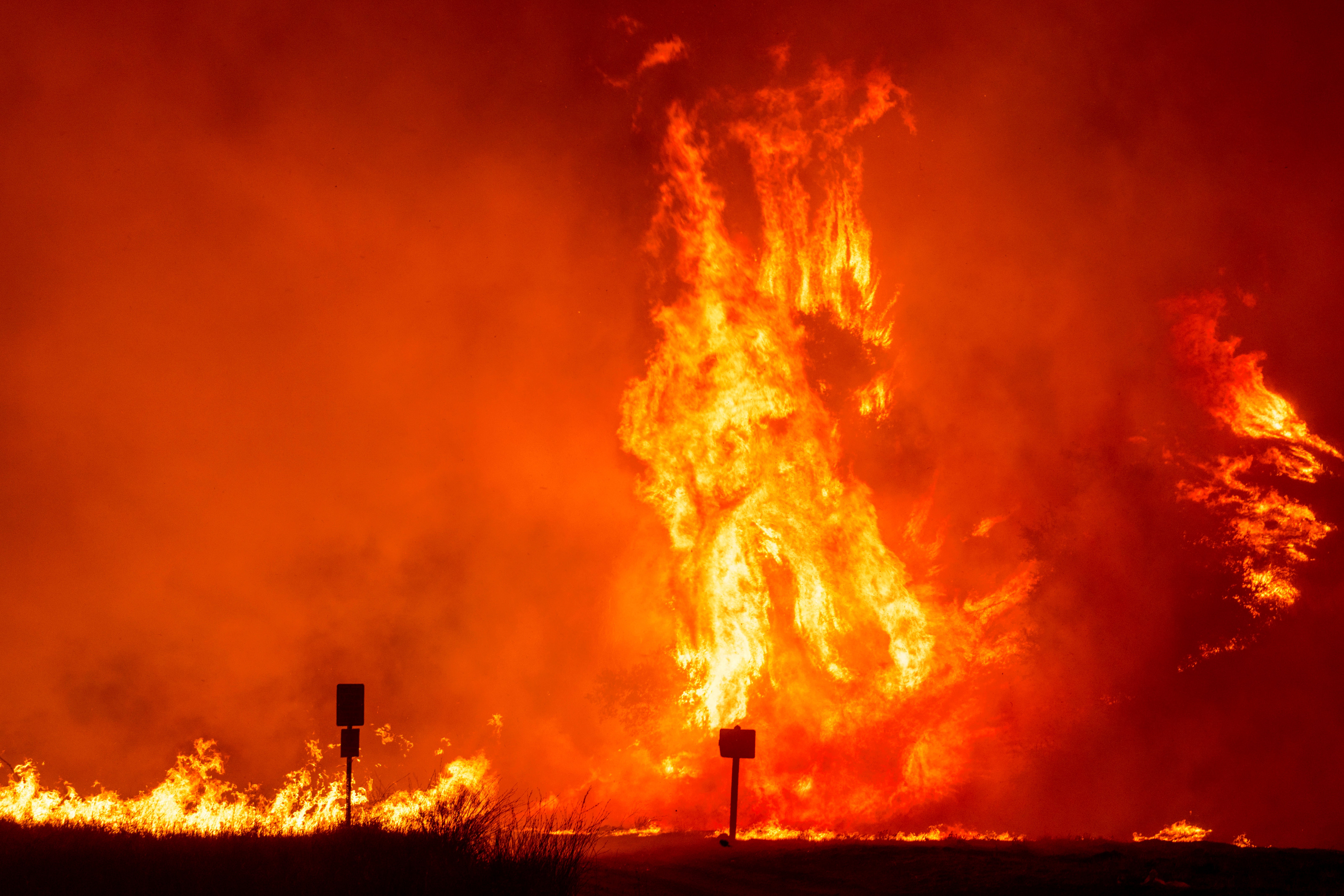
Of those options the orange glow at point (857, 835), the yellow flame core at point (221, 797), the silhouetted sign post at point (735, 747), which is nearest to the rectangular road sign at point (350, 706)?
the yellow flame core at point (221, 797)

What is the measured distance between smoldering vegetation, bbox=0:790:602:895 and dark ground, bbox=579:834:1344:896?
1304 millimetres

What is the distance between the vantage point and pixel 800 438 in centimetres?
1908

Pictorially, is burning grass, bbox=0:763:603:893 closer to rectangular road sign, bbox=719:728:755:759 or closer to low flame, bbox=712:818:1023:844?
rectangular road sign, bbox=719:728:755:759

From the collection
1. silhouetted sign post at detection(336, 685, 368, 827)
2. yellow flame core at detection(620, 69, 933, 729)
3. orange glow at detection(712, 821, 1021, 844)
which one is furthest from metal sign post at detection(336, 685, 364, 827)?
yellow flame core at detection(620, 69, 933, 729)

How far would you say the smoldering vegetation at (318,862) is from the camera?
779cm

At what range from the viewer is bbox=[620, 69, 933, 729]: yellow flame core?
1844 cm

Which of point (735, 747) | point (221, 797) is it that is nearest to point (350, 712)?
point (735, 747)

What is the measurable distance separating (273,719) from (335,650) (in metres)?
1.79

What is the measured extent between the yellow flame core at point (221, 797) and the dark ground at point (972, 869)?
480 cm

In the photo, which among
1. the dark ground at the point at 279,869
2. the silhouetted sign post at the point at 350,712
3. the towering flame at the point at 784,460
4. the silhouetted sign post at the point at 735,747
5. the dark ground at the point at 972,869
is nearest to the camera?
the dark ground at the point at 279,869

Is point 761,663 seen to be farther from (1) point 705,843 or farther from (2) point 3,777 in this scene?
(2) point 3,777

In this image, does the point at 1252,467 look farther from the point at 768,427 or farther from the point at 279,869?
the point at 279,869

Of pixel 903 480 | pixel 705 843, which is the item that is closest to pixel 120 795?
pixel 705 843

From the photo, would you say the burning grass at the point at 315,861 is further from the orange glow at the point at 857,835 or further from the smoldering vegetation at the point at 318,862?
the orange glow at the point at 857,835
